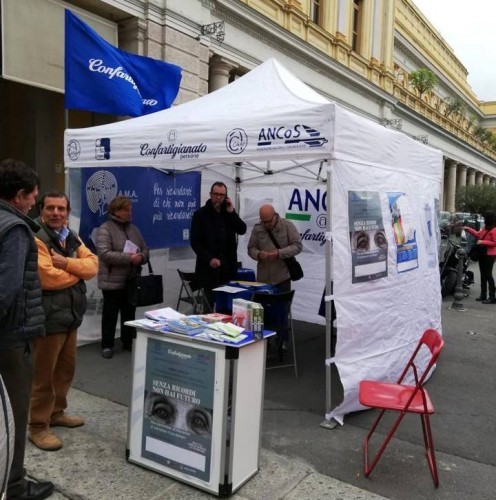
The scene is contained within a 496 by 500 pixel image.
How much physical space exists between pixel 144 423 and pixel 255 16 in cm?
1189

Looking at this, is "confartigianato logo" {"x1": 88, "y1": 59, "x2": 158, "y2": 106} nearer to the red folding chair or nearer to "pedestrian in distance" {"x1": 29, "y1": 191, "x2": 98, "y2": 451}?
"pedestrian in distance" {"x1": 29, "y1": 191, "x2": 98, "y2": 451}

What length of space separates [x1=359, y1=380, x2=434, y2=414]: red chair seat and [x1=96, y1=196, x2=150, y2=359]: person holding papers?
3.02 meters

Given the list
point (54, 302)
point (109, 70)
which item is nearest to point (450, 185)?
point (109, 70)

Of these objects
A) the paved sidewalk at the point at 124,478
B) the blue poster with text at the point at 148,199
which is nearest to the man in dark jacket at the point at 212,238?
the blue poster with text at the point at 148,199

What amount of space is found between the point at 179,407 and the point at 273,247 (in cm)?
334

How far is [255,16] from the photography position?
12805 mm

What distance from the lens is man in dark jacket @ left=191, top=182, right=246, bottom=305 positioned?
20.9 feet

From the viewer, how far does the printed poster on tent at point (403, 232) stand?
16.3 ft

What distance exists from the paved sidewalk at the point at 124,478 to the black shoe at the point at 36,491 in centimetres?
6

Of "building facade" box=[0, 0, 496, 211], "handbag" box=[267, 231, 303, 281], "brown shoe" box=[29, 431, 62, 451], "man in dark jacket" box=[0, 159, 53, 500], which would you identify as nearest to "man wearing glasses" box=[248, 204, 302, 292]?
"handbag" box=[267, 231, 303, 281]

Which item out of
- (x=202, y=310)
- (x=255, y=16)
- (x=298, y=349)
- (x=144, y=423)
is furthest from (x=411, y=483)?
(x=255, y=16)

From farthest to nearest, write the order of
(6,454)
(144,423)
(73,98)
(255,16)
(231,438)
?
(255,16) → (73,98) → (144,423) → (231,438) → (6,454)

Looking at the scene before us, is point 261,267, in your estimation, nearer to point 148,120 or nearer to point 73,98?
point 148,120

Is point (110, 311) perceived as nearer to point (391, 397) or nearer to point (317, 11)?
point (391, 397)
